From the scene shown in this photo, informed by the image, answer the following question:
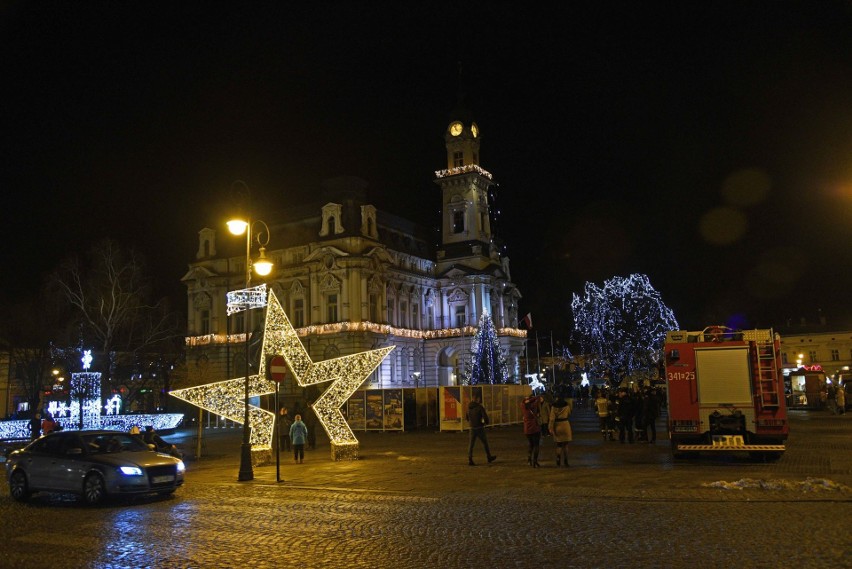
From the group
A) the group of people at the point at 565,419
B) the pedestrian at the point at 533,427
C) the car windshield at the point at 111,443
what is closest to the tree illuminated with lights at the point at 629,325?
the group of people at the point at 565,419

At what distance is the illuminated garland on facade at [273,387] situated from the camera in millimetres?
19828

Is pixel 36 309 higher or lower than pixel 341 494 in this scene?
higher

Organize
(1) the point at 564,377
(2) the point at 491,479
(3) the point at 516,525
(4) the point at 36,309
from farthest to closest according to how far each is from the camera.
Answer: (1) the point at 564,377, (4) the point at 36,309, (2) the point at 491,479, (3) the point at 516,525

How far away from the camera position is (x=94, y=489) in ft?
45.4

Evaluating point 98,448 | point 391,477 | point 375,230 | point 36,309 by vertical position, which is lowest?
point 391,477

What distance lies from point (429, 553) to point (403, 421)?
28631 millimetres

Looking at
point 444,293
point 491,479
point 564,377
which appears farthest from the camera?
point 564,377

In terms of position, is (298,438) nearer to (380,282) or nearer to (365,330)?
(365,330)

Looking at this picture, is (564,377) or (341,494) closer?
(341,494)

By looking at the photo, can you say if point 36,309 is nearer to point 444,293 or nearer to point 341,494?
point 444,293

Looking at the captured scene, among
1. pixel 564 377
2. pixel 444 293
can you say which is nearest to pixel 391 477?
pixel 444 293

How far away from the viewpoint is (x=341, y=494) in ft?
47.4

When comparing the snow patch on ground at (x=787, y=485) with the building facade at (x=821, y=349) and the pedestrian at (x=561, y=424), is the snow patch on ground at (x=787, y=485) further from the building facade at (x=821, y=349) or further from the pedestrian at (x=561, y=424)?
the building facade at (x=821, y=349)

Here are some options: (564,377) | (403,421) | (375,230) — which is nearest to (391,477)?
(403,421)
